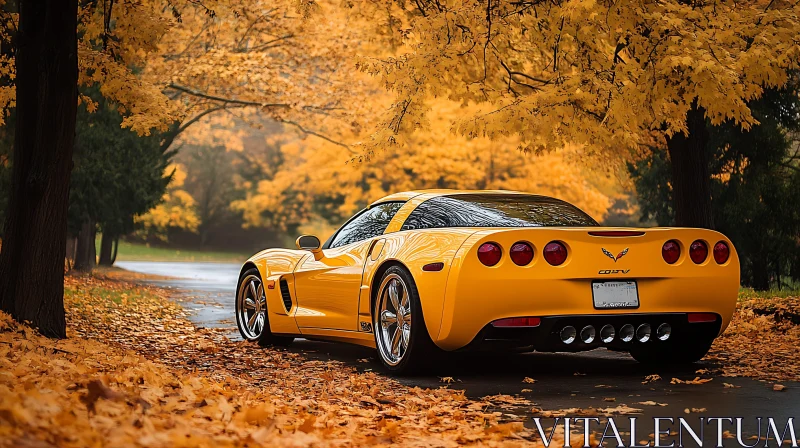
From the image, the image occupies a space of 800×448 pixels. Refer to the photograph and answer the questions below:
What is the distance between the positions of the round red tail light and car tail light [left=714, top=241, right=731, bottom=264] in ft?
4.31

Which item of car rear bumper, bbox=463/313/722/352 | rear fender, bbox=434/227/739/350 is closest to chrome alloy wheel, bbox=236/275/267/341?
rear fender, bbox=434/227/739/350

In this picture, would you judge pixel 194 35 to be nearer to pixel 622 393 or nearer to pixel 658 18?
pixel 658 18

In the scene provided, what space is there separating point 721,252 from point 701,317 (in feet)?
1.66

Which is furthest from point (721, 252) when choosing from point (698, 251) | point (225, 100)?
point (225, 100)

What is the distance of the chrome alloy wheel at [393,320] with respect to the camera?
7617 millimetres

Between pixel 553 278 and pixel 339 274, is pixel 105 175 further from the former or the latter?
pixel 553 278

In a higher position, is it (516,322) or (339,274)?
(339,274)

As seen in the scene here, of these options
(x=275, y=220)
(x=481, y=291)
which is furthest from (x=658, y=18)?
(x=275, y=220)

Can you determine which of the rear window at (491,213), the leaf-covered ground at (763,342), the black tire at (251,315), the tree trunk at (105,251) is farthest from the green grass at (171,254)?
the rear window at (491,213)

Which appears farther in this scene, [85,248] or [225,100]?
[85,248]

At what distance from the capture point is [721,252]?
307 inches

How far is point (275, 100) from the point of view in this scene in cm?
2191

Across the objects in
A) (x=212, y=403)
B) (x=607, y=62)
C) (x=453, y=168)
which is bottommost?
(x=212, y=403)

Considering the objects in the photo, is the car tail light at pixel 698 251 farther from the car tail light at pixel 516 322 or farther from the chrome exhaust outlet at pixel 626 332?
the car tail light at pixel 516 322
